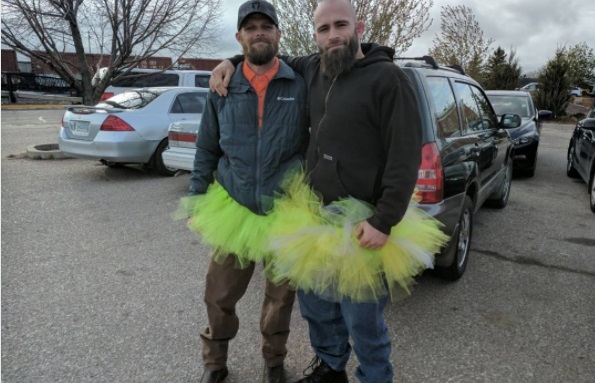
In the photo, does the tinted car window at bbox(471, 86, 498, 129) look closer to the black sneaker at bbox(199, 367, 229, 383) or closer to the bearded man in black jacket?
the bearded man in black jacket

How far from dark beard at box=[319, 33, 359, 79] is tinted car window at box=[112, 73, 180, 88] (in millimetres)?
11330

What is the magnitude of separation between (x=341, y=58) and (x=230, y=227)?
0.94 m

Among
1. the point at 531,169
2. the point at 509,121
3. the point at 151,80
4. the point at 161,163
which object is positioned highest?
the point at 151,80

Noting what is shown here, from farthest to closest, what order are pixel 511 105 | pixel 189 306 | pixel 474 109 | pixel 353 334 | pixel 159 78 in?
pixel 159 78
pixel 511 105
pixel 474 109
pixel 189 306
pixel 353 334

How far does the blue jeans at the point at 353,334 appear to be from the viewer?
2025mm

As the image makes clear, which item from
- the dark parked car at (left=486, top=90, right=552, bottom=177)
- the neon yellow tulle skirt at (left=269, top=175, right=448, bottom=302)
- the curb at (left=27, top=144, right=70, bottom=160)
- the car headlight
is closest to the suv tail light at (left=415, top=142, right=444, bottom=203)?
the neon yellow tulle skirt at (left=269, top=175, right=448, bottom=302)

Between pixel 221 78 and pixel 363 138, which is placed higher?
pixel 221 78

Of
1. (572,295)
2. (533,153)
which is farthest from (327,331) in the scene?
(533,153)

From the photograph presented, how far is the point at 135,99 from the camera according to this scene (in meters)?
7.75

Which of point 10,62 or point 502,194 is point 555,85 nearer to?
point 502,194

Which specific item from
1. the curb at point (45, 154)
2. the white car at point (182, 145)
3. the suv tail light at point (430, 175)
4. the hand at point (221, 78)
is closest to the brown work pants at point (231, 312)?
the hand at point (221, 78)

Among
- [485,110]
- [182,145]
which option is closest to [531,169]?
[485,110]

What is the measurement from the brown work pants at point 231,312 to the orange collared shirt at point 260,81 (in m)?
0.75

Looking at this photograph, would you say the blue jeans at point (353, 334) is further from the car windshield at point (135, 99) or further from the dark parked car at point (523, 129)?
the dark parked car at point (523, 129)
